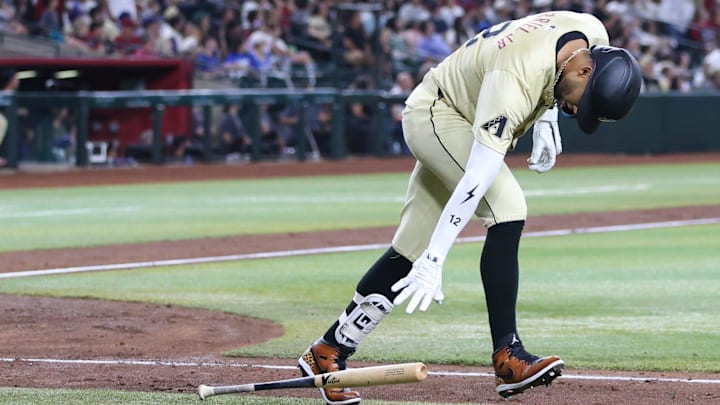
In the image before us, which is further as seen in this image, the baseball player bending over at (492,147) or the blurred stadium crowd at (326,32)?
the blurred stadium crowd at (326,32)

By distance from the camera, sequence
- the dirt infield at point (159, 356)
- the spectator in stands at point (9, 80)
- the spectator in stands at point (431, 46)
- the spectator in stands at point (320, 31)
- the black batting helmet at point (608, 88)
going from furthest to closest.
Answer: the spectator in stands at point (431, 46), the spectator in stands at point (320, 31), the spectator in stands at point (9, 80), the dirt infield at point (159, 356), the black batting helmet at point (608, 88)

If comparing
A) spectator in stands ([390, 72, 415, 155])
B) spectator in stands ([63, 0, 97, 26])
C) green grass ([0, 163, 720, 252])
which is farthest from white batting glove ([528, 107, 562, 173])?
spectator in stands ([390, 72, 415, 155])

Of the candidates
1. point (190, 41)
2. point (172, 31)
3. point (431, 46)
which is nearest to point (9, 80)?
point (172, 31)

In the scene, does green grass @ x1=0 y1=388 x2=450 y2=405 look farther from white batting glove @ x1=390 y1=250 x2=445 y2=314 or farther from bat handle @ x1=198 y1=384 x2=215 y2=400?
white batting glove @ x1=390 y1=250 x2=445 y2=314

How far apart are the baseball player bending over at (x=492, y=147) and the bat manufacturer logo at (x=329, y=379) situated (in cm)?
15

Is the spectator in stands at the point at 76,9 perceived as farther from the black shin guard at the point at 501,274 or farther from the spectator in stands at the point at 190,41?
the black shin guard at the point at 501,274

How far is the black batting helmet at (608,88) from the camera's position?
5000mm

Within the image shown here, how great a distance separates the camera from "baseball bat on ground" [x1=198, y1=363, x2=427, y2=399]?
4750 mm

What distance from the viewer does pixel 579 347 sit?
6883 mm

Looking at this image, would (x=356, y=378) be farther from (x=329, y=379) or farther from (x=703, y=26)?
(x=703, y=26)

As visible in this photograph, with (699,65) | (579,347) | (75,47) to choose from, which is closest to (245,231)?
(579,347)

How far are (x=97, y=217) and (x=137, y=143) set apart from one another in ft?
24.7

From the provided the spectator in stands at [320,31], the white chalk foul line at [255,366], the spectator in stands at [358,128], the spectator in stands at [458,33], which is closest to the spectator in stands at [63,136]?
the spectator in stands at [358,128]

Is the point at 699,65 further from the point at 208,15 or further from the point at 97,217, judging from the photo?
the point at 97,217
